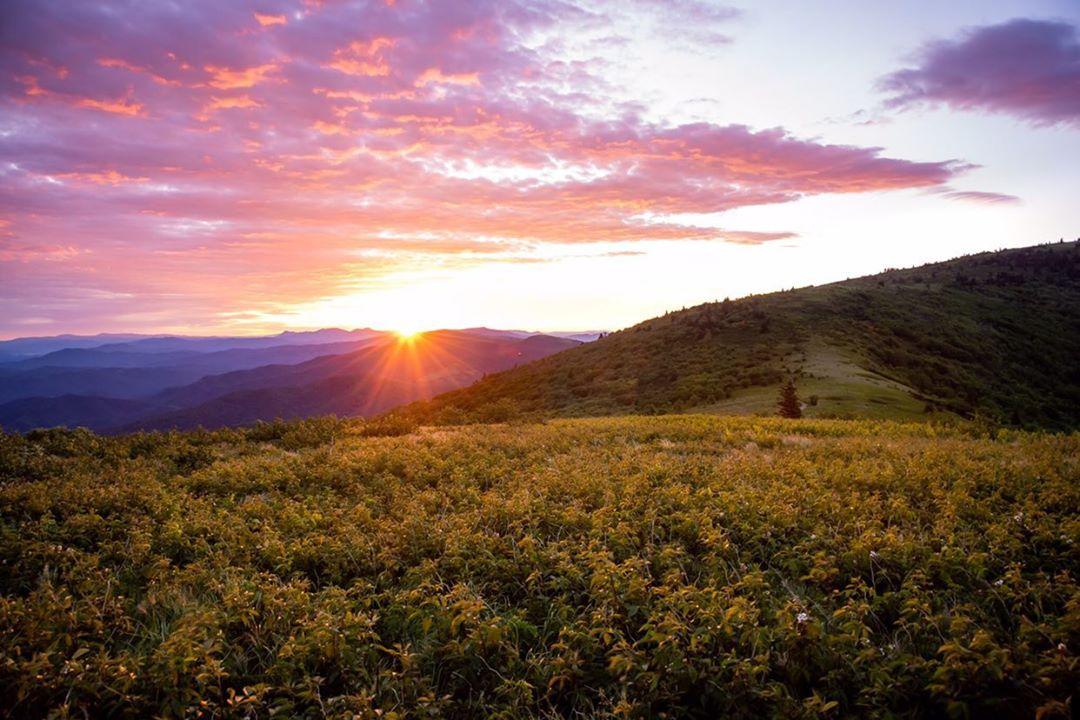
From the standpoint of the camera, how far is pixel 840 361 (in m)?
41.9

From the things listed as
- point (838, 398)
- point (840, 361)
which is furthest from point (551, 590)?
point (840, 361)

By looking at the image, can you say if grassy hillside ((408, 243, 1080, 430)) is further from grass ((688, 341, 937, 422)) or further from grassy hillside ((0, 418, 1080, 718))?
grassy hillside ((0, 418, 1080, 718))

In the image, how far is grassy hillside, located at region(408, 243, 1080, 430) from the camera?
33.6 m

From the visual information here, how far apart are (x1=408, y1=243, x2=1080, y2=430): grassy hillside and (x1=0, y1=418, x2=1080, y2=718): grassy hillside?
15832 millimetres

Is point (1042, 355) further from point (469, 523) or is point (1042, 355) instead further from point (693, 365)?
point (469, 523)

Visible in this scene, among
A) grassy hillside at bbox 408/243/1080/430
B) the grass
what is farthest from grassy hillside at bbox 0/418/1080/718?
the grass

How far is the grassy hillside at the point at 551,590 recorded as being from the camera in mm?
4031

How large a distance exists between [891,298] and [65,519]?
275 feet

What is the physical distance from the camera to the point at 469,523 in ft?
25.3

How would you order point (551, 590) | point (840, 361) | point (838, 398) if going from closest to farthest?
point (551, 590) → point (838, 398) → point (840, 361)

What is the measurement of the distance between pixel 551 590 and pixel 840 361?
4289 centimetres

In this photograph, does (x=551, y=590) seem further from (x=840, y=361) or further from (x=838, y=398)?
(x=840, y=361)

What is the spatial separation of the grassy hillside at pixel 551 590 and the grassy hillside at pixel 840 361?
1583cm

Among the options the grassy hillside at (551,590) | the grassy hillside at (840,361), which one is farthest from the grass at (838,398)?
the grassy hillside at (551,590)
